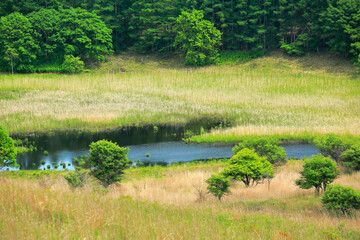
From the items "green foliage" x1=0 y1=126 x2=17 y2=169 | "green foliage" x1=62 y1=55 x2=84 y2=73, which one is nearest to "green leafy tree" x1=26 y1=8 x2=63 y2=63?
"green foliage" x1=62 y1=55 x2=84 y2=73

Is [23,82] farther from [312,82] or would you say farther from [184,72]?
[312,82]

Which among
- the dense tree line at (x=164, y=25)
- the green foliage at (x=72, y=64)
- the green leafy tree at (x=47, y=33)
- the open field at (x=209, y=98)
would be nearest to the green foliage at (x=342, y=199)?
the open field at (x=209, y=98)

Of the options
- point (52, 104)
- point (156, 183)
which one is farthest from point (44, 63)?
point (156, 183)

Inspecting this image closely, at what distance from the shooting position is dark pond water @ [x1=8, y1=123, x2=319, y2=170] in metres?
23.0

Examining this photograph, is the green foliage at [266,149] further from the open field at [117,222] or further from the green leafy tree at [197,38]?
the green leafy tree at [197,38]

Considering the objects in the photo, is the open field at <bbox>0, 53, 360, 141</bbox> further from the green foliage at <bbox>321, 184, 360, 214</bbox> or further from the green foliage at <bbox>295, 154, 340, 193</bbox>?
the green foliage at <bbox>321, 184, 360, 214</bbox>

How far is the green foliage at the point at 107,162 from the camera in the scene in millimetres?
16000

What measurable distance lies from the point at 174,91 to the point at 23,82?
1899 centimetres

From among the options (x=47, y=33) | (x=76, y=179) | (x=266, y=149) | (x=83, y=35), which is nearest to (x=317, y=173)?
(x=266, y=149)

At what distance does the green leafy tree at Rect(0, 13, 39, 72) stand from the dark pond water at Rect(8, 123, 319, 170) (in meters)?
33.5

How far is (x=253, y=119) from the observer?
31.4 m

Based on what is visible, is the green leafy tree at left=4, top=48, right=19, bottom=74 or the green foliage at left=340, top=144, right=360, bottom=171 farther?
the green leafy tree at left=4, top=48, right=19, bottom=74

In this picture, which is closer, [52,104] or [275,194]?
[275,194]

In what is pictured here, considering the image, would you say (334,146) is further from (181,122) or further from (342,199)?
(181,122)
